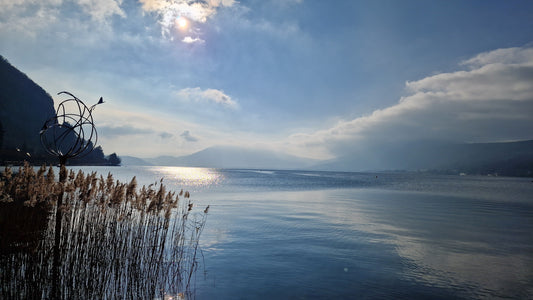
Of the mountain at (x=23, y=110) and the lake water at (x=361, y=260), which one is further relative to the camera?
the mountain at (x=23, y=110)

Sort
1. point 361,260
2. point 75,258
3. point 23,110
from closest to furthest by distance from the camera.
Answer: point 75,258 → point 361,260 → point 23,110

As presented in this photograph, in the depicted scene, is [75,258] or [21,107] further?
[21,107]

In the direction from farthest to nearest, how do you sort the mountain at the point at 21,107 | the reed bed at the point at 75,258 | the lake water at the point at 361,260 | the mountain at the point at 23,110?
the mountain at the point at 21,107 < the mountain at the point at 23,110 < the lake water at the point at 361,260 < the reed bed at the point at 75,258

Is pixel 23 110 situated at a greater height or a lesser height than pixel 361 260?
greater

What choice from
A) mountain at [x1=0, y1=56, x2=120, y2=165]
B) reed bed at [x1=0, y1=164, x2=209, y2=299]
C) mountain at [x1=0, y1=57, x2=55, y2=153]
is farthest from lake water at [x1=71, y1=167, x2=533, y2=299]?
mountain at [x1=0, y1=57, x2=55, y2=153]

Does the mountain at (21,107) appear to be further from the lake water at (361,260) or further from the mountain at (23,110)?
the lake water at (361,260)

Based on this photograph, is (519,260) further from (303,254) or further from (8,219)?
(8,219)

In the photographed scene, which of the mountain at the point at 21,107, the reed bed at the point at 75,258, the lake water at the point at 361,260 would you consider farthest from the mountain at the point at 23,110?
the reed bed at the point at 75,258

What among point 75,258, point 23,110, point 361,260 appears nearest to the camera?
point 75,258

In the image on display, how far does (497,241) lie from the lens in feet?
49.8

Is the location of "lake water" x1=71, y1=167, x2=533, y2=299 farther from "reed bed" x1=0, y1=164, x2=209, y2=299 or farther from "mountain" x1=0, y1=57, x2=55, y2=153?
A: "mountain" x1=0, y1=57, x2=55, y2=153

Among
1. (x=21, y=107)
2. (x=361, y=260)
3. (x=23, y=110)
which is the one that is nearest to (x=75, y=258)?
(x=361, y=260)

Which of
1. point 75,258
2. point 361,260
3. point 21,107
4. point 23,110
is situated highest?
point 21,107

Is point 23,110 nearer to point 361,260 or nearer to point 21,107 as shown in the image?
point 21,107
